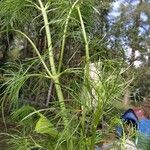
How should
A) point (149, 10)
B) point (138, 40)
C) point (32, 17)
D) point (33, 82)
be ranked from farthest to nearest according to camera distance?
point (149, 10)
point (138, 40)
point (32, 17)
point (33, 82)

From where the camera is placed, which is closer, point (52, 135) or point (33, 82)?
point (52, 135)

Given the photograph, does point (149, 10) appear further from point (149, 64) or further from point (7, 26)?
point (7, 26)

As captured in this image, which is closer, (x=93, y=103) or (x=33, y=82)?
(x=93, y=103)

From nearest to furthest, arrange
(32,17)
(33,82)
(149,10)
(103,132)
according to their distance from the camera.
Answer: (103,132)
(33,82)
(32,17)
(149,10)

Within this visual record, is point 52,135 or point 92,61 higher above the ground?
point 92,61

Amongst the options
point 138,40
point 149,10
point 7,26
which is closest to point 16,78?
point 7,26

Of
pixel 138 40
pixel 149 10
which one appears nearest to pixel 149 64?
pixel 149 10

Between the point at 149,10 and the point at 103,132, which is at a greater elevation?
the point at 149,10

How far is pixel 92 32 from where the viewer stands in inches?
94.6

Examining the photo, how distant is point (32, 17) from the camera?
8.05ft

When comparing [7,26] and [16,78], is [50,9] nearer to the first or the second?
[7,26]

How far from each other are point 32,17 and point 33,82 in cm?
37

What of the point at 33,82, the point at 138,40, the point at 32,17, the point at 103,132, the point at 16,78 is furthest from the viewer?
the point at 138,40

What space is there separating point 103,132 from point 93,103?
173mm
